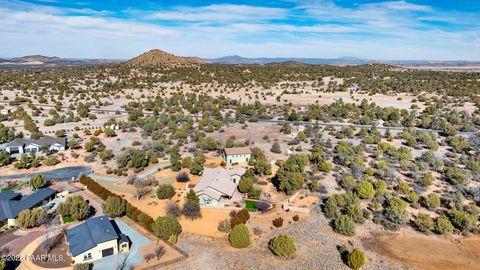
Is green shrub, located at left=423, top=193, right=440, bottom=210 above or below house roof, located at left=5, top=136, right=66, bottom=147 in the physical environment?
below

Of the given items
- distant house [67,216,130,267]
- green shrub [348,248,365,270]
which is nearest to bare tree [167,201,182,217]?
distant house [67,216,130,267]

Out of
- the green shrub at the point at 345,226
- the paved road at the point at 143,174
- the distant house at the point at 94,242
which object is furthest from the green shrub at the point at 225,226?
the paved road at the point at 143,174

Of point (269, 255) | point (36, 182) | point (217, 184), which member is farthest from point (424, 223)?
point (36, 182)

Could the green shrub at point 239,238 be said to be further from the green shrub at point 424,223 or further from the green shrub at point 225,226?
the green shrub at point 424,223

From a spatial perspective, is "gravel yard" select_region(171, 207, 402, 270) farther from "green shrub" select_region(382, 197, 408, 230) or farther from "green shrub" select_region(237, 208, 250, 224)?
"green shrub" select_region(382, 197, 408, 230)

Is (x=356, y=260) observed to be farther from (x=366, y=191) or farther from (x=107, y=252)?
(x=107, y=252)
